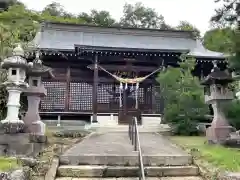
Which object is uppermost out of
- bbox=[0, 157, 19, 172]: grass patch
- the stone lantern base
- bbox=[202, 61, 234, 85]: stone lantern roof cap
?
bbox=[202, 61, 234, 85]: stone lantern roof cap

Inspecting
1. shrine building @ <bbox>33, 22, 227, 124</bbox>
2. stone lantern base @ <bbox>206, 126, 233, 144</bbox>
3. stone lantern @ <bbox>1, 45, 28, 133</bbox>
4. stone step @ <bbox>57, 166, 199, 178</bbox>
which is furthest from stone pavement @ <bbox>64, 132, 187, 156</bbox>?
shrine building @ <bbox>33, 22, 227, 124</bbox>

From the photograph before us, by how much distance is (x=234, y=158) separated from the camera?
647cm

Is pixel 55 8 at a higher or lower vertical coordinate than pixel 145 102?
higher

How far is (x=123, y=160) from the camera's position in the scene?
6684 mm

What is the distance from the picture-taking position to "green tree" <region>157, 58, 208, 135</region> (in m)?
13.8

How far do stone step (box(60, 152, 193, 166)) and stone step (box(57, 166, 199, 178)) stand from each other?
0.34 m

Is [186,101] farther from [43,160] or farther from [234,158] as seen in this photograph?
[43,160]

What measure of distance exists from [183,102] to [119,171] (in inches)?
321

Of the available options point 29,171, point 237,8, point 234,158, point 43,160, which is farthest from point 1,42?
point 234,158

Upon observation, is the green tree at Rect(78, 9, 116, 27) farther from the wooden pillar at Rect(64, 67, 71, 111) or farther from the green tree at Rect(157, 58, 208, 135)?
the green tree at Rect(157, 58, 208, 135)

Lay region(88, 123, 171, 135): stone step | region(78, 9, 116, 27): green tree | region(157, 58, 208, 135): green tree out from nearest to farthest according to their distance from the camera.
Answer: region(157, 58, 208, 135): green tree → region(88, 123, 171, 135): stone step → region(78, 9, 116, 27): green tree

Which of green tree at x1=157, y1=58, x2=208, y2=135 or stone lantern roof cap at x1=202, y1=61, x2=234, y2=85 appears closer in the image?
stone lantern roof cap at x1=202, y1=61, x2=234, y2=85

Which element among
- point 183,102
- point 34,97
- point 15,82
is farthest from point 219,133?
point 15,82

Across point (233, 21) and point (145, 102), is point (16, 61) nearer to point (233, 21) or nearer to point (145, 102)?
point (233, 21)
